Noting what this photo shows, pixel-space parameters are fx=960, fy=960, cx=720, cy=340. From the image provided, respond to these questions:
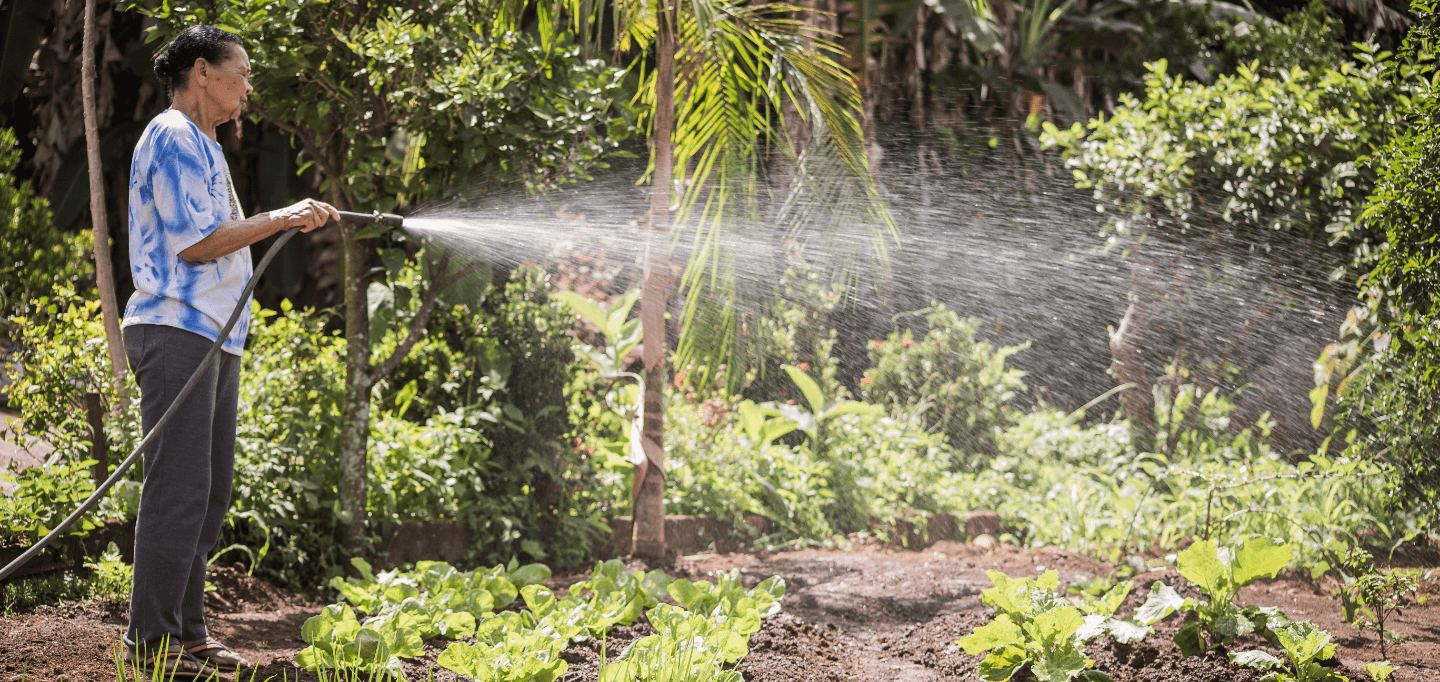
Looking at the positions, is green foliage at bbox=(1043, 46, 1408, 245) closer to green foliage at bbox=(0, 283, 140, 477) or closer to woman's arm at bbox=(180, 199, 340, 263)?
woman's arm at bbox=(180, 199, 340, 263)

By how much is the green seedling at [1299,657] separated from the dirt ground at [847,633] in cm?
7

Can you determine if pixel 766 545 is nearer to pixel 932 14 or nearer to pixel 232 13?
pixel 232 13

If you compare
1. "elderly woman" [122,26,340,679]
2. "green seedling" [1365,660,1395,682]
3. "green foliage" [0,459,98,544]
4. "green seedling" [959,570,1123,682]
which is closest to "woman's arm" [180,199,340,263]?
"elderly woman" [122,26,340,679]

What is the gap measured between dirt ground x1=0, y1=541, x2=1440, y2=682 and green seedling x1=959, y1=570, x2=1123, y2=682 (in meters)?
0.27

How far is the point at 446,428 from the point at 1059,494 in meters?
3.60

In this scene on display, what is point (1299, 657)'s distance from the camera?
90.7 inches

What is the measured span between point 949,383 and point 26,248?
5597mm

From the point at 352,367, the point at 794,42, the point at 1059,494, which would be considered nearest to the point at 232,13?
the point at 352,367

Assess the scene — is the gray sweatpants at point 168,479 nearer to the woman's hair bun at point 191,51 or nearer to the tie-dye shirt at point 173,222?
the tie-dye shirt at point 173,222

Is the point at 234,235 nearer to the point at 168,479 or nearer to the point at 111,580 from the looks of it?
the point at 168,479

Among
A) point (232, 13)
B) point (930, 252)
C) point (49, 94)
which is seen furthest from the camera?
point (930, 252)

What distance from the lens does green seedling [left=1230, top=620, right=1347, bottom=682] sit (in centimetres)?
229

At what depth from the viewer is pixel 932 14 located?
9820 millimetres

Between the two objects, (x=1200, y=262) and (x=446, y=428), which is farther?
(x=1200, y=262)
